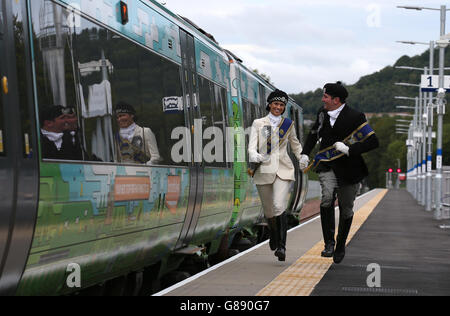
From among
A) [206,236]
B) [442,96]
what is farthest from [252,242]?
[442,96]

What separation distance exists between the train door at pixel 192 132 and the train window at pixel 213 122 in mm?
303

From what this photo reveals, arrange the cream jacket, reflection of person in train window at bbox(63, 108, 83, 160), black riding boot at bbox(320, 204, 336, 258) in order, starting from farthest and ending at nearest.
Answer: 1. the cream jacket
2. black riding boot at bbox(320, 204, 336, 258)
3. reflection of person in train window at bbox(63, 108, 83, 160)

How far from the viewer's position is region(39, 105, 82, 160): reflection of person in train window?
17.2 ft

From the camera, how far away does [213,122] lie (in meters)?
11.0

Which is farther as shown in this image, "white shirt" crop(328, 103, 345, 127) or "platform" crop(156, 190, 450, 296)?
"white shirt" crop(328, 103, 345, 127)

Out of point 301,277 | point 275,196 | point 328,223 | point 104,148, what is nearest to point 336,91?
point 275,196

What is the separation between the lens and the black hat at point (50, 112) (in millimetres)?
5242

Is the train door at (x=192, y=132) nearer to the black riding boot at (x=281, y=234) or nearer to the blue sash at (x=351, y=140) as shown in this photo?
the black riding boot at (x=281, y=234)

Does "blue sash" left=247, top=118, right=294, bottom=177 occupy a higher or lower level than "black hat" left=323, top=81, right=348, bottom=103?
lower

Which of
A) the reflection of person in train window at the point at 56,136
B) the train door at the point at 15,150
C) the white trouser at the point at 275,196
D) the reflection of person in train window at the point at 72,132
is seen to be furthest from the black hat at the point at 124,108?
the white trouser at the point at 275,196

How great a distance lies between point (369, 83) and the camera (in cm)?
8950

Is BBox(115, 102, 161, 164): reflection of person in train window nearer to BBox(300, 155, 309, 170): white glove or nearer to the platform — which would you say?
the platform

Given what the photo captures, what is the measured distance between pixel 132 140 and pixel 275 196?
8.89 ft

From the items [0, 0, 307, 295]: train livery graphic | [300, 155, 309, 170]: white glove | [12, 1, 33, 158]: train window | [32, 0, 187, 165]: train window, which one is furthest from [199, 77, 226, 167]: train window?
[12, 1, 33, 158]: train window
